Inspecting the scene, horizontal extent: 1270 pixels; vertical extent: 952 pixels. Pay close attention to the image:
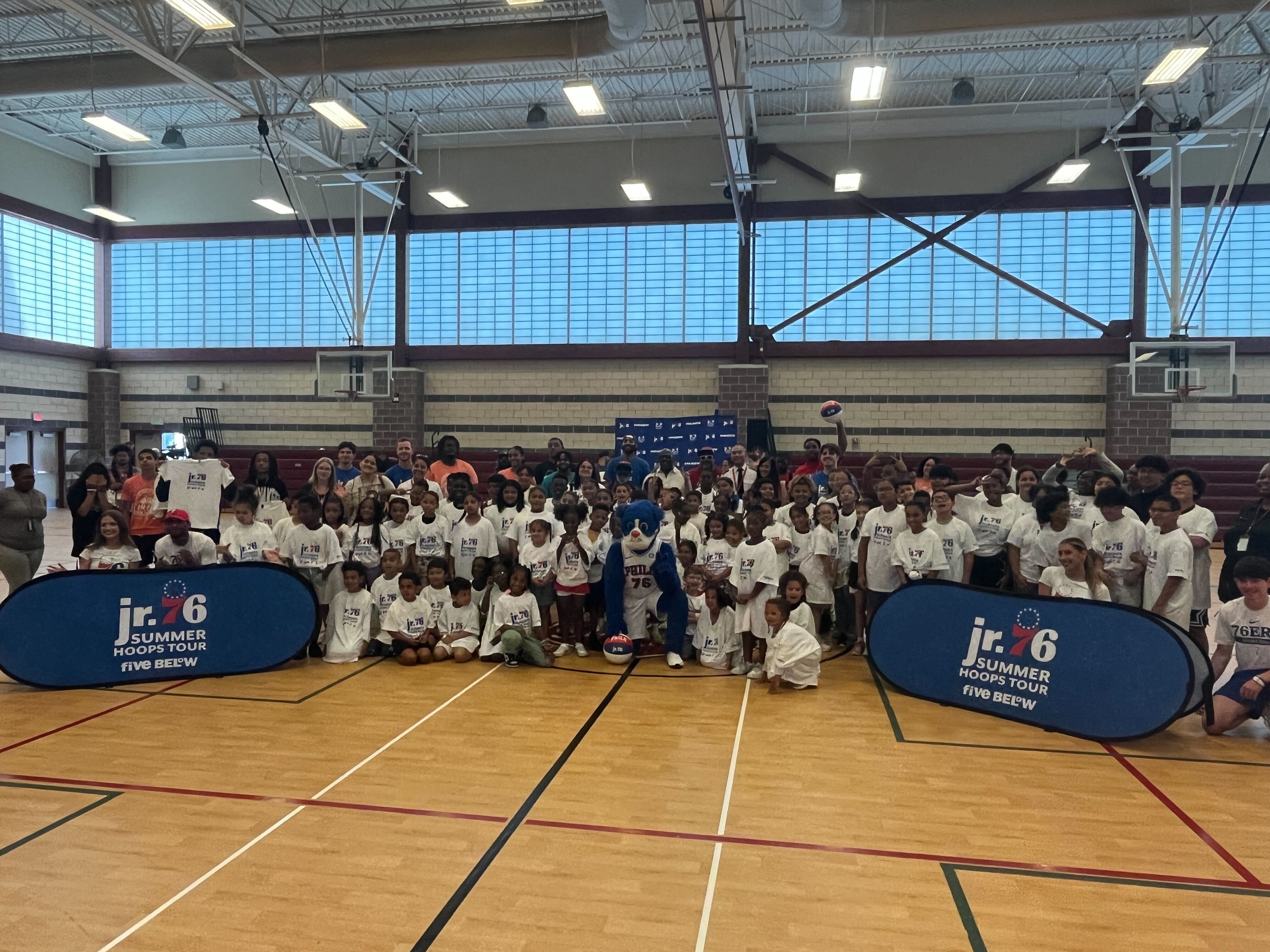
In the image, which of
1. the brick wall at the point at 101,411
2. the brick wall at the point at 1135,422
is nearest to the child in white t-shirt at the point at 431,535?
the brick wall at the point at 1135,422

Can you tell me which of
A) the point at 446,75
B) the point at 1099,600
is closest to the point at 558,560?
the point at 1099,600

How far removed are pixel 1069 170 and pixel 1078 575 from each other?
11598mm

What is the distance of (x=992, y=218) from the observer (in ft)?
59.2

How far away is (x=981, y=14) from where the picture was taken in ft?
35.9

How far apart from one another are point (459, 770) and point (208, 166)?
21296 mm

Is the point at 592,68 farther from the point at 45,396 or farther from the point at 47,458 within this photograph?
the point at 47,458

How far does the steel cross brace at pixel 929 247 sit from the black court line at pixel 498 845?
14.5 m

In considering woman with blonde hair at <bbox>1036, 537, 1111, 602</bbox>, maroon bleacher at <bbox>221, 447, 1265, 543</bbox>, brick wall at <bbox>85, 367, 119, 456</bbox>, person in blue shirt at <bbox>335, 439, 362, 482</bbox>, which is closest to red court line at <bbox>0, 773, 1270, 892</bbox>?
woman with blonde hair at <bbox>1036, 537, 1111, 602</bbox>

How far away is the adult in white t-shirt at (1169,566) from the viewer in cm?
626

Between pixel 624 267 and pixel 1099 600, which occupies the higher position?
pixel 624 267

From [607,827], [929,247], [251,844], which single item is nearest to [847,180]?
[929,247]

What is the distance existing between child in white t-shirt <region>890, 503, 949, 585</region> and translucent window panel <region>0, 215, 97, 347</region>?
21.6 meters

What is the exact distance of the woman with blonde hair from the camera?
247 inches

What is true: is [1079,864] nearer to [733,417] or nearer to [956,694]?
[956,694]
